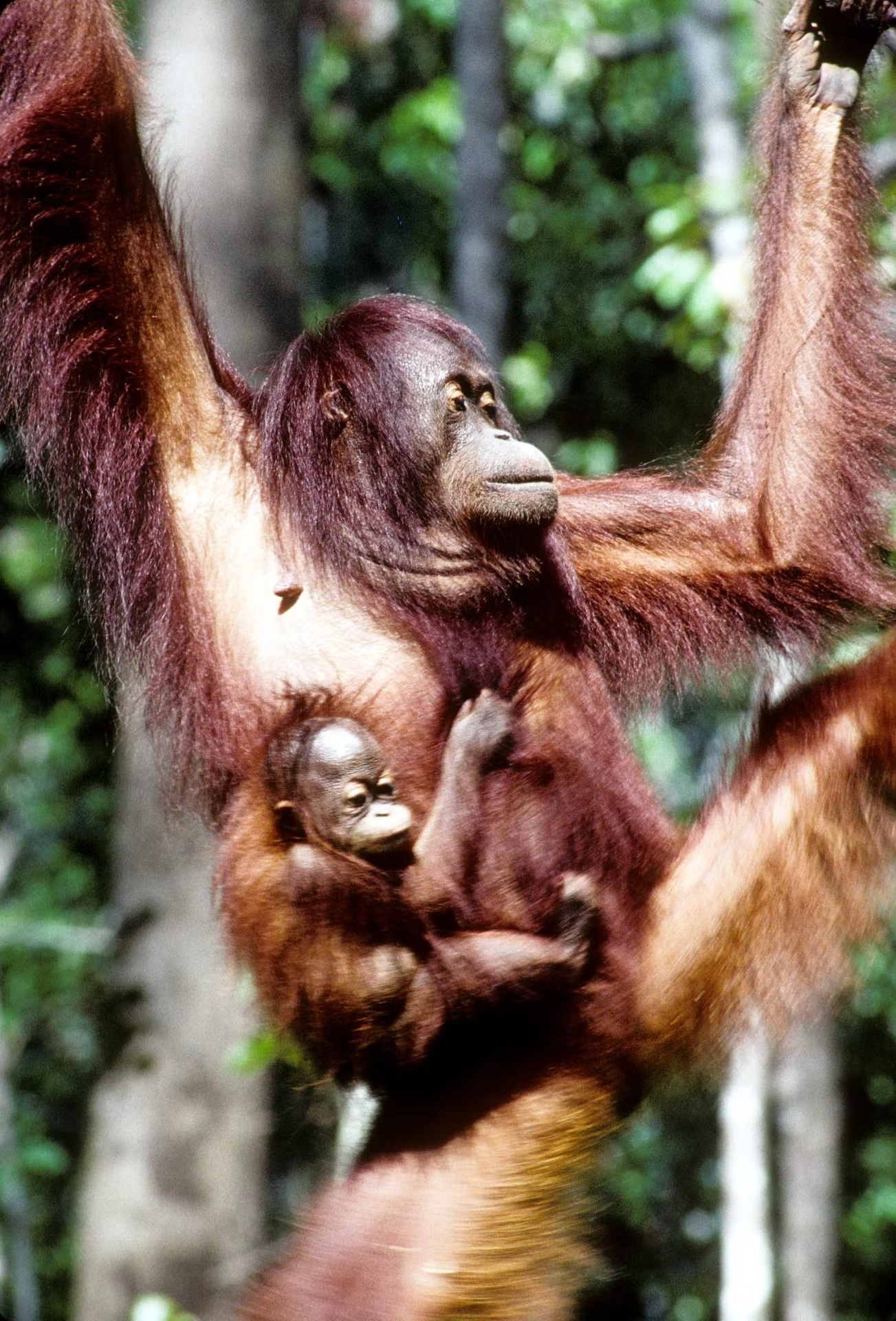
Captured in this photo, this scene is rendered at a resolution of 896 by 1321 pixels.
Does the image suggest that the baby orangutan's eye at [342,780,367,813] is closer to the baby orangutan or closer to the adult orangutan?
the baby orangutan

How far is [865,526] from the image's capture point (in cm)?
303

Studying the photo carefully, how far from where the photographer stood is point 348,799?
237 cm

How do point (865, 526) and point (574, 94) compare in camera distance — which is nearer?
point (865, 526)

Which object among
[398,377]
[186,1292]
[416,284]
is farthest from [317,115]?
[398,377]

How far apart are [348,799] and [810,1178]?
19.0 ft

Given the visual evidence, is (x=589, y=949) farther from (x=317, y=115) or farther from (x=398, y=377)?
(x=317, y=115)

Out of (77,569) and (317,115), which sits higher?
(77,569)

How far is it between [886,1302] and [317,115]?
411 inches

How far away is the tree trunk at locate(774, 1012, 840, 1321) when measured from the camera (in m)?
7.19

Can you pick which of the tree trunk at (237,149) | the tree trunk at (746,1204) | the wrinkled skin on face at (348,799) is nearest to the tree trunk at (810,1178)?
the tree trunk at (746,1204)

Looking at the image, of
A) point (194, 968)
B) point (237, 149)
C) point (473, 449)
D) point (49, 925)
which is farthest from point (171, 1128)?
point (49, 925)

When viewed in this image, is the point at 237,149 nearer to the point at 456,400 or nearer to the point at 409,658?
the point at 456,400

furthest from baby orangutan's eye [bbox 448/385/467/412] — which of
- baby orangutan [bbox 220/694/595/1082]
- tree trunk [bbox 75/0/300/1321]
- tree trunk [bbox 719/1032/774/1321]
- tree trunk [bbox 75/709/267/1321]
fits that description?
tree trunk [bbox 719/1032/774/1321]

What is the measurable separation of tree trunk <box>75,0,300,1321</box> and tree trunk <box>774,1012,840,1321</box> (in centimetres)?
290
